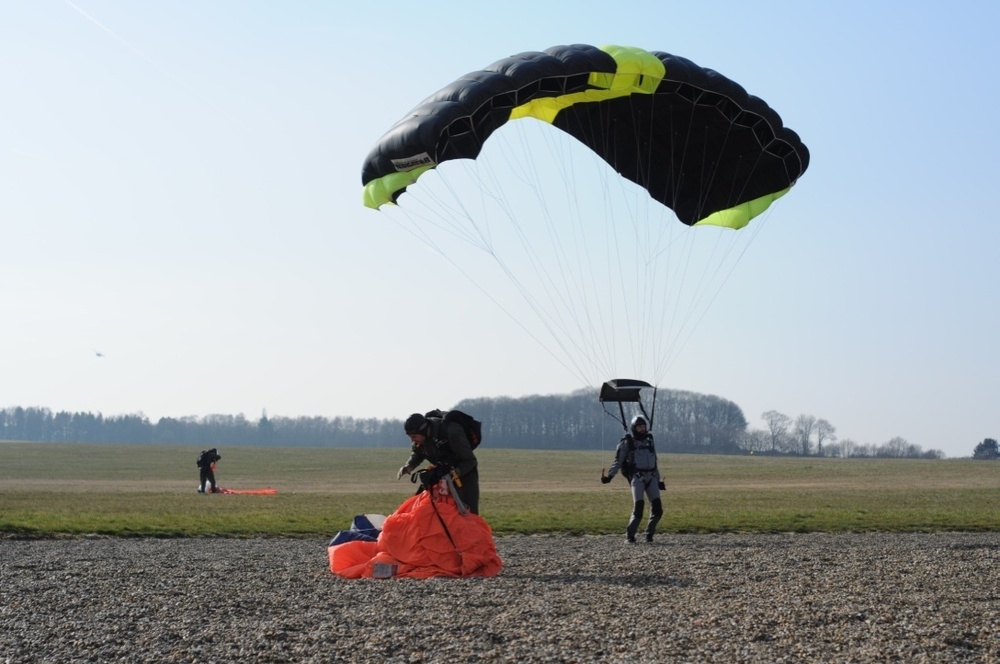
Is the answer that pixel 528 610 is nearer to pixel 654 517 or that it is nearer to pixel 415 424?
pixel 415 424

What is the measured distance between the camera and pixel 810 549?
1163 centimetres

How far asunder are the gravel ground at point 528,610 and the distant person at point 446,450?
36.2 inches

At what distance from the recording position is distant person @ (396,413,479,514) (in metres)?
10.1

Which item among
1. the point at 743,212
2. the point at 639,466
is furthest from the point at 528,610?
the point at 743,212

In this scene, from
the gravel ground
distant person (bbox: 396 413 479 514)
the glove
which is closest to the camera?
the gravel ground

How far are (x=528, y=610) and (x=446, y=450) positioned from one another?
10.6ft

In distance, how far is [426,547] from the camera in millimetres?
9430

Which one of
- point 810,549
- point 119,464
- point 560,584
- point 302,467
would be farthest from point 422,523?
point 119,464

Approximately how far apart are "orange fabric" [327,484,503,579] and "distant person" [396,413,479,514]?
32 centimetres

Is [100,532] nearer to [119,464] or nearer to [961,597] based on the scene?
[961,597]

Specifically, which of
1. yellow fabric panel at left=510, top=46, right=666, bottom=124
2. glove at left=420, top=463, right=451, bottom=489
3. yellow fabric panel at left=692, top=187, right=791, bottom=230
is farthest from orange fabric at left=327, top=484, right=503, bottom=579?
yellow fabric panel at left=692, top=187, right=791, bottom=230

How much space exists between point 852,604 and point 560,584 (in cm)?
236

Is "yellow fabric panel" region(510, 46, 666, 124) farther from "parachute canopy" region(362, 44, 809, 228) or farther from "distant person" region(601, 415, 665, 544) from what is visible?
"distant person" region(601, 415, 665, 544)

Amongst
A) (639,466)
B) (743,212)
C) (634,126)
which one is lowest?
(639,466)
